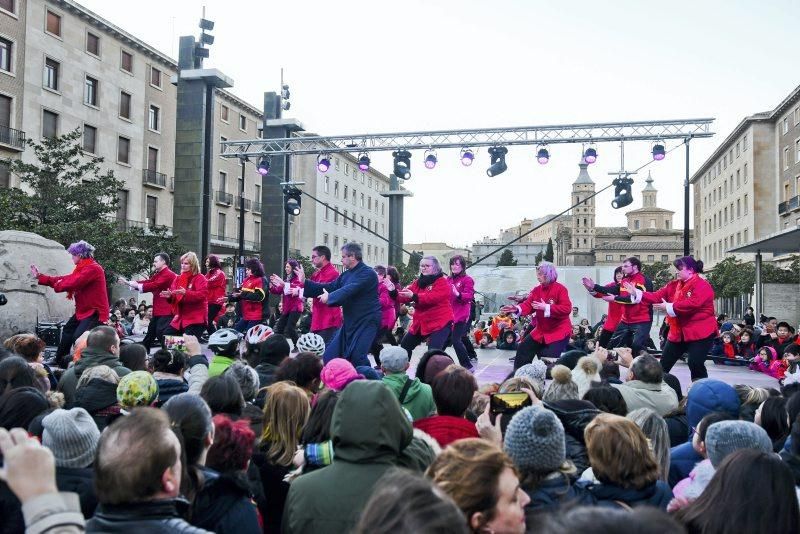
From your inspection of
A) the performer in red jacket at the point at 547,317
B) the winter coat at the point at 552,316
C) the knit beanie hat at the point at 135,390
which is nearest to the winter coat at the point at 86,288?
the performer in red jacket at the point at 547,317

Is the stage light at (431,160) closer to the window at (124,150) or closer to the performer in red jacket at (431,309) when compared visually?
the performer in red jacket at (431,309)

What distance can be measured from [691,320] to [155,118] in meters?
40.2

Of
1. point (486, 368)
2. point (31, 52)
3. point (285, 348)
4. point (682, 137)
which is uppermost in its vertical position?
point (31, 52)

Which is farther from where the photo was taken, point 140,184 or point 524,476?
point 140,184

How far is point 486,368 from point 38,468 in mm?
11608

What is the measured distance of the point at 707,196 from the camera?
79500mm

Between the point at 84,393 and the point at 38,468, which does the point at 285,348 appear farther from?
the point at 38,468

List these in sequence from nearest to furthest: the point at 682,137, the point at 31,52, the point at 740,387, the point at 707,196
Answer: the point at 740,387, the point at 682,137, the point at 31,52, the point at 707,196

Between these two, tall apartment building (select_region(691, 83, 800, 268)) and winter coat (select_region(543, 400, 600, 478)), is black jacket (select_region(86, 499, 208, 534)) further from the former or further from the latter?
tall apartment building (select_region(691, 83, 800, 268))

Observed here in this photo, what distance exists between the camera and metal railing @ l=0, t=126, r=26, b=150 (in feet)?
104

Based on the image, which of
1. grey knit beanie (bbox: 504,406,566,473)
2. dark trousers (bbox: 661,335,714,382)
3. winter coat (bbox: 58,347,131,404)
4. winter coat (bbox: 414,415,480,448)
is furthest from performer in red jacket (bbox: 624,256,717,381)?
grey knit beanie (bbox: 504,406,566,473)

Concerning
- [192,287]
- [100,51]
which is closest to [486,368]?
[192,287]

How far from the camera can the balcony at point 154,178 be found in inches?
1665

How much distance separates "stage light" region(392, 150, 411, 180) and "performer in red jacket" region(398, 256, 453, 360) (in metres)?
8.78
